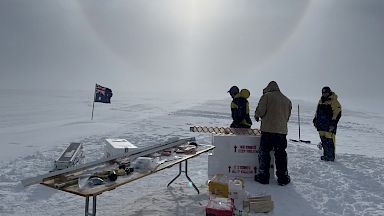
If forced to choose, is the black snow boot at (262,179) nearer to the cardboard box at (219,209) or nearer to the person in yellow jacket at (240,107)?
the person in yellow jacket at (240,107)

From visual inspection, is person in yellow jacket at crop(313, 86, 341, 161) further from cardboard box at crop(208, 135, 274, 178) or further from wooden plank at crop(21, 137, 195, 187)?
wooden plank at crop(21, 137, 195, 187)

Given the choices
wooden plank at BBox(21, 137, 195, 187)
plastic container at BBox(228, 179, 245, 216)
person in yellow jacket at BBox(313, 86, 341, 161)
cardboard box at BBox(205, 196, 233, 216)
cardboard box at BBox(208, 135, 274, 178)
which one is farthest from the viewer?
person in yellow jacket at BBox(313, 86, 341, 161)

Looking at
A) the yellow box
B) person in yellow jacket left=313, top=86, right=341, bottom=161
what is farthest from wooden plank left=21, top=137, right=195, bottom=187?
person in yellow jacket left=313, top=86, right=341, bottom=161

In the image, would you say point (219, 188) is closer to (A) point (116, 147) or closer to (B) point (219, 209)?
(B) point (219, 209)

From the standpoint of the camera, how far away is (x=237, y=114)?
26.5 feet

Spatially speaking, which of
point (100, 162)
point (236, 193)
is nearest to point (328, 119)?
point (236, 193)

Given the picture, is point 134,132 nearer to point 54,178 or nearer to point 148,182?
point 148,182

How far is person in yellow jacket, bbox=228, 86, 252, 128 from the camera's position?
26.2ft

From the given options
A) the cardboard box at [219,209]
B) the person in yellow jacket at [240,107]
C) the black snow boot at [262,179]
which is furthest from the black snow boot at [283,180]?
the cardboard box at [219,209]

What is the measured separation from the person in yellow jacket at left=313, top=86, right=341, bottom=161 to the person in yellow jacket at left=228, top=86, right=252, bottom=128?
87.0 inches

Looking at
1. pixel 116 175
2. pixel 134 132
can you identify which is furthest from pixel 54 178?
pixel 134 132

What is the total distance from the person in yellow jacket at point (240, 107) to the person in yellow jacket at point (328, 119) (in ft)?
7.25

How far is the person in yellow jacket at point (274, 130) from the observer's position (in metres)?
6.50

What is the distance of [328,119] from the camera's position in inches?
344
